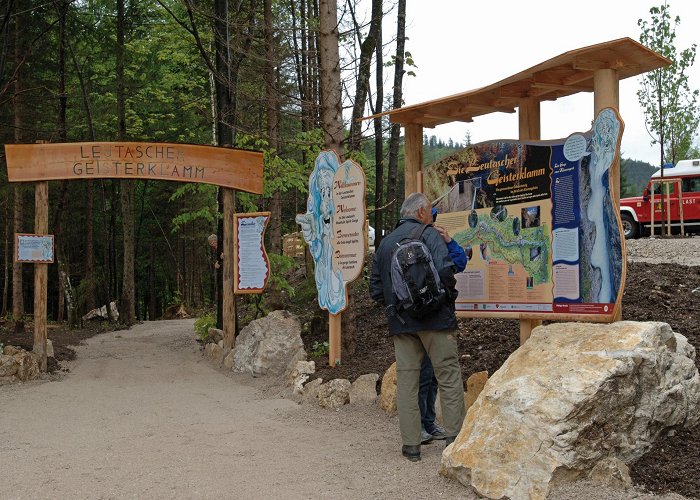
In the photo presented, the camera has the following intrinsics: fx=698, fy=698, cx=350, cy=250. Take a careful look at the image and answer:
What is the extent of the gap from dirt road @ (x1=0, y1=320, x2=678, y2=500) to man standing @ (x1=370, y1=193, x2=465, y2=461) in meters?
0.32

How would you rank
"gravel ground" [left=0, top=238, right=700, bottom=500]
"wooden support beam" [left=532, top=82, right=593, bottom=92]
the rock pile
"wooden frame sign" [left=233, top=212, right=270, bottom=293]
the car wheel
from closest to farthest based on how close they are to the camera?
"gravel ground" [left=0, top=238, right=700, bottom=500], "wooden support beam" [left=532, top=82, right=593, bottom=92], the rock pile, "wooden frame sign" [left=233, top=212, right=270, bottom=293], the car wheel

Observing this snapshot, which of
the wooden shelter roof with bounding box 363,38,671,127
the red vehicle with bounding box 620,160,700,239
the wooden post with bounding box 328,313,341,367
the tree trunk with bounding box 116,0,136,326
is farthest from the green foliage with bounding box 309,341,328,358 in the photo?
the red vehicle with bounding box 620,160,700,239

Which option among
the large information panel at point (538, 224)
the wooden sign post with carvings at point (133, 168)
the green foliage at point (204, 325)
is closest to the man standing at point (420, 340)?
the large information panel at point (538, 224)

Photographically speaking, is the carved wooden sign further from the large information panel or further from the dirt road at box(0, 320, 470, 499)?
the large information panel

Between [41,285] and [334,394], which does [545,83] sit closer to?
[334,394]

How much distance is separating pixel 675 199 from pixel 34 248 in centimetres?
1856

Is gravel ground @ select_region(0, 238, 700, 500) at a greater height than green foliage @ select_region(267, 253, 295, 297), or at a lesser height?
lesser

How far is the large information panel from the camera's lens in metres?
5.23

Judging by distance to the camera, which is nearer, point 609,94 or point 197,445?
point 609,94

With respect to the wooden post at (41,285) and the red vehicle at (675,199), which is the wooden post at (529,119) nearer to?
the wooden post at (41,285)

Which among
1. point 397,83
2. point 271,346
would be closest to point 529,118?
point 271,346

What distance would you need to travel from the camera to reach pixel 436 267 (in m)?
5.30

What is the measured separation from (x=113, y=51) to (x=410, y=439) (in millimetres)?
18183

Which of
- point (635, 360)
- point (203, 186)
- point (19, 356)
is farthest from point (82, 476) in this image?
point (203, 186)
